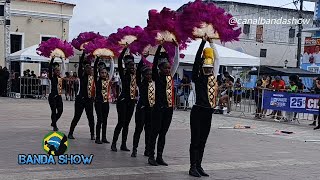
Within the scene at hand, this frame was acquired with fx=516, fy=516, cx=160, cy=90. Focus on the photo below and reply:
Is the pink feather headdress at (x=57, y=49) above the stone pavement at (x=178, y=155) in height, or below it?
above

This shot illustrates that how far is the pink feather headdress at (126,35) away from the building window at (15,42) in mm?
28169

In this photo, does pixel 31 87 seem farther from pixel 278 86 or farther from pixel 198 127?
pixel 198 127

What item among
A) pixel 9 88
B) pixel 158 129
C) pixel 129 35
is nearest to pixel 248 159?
pixel 158 129

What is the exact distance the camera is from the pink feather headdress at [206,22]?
7855mm

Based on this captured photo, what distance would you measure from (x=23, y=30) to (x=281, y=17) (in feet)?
89.6

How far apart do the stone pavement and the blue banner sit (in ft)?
5.43

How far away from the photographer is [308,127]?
57.2 feet

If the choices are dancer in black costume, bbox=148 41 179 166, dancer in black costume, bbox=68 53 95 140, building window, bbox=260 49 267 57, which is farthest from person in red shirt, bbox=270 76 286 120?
building window, bbox=260 49 267 57

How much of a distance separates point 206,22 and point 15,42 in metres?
31.3

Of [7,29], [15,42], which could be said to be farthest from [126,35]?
[15,42]

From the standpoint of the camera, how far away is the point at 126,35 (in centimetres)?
1039

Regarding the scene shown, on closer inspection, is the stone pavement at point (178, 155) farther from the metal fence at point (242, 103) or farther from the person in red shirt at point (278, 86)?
the metal fence at point (242, 103)

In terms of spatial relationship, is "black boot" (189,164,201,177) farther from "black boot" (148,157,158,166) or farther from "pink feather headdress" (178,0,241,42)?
"pink feather headdress" (178,0,241,42)

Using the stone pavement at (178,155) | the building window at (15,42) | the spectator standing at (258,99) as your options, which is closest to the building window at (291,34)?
the building window at (15,42)
